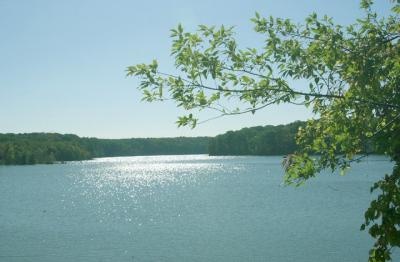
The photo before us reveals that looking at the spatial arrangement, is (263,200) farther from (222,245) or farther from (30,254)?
(30,254)

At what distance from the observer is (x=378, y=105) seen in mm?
4488

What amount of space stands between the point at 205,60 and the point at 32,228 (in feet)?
115

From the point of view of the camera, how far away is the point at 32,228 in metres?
36.4

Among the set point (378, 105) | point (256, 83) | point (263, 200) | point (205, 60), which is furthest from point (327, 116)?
point (263, 200)

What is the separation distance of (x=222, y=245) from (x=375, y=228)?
23.2 meters

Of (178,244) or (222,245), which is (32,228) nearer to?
(178,244)

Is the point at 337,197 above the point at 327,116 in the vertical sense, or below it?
below

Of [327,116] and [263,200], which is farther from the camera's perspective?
[263,200]

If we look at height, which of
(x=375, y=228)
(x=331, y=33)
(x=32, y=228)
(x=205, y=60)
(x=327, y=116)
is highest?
(x=331, y=33)

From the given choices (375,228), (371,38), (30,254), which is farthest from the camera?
(30,254)

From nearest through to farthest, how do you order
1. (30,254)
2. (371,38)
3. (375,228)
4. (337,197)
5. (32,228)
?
(375,228)
(371,38)
(30,254)
(32,228)
(337,197)

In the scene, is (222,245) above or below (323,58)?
below

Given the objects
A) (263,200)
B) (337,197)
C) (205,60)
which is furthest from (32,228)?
(205,60)

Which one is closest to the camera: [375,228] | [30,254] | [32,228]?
[375,228]
